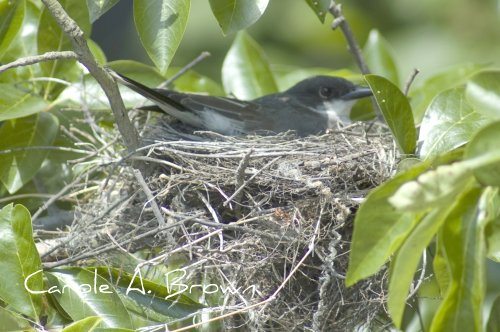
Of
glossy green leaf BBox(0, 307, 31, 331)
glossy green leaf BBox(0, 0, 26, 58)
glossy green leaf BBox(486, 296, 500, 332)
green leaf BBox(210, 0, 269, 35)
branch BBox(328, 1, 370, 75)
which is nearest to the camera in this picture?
glossy green leaf BBox(0, 307, 31, 331)

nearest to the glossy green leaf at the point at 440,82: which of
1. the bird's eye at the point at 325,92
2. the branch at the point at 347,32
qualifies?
the branch at the point at 347,32

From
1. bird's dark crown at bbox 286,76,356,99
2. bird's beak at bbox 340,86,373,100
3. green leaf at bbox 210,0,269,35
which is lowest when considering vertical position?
bird's beak at bbox 340,86,373,100

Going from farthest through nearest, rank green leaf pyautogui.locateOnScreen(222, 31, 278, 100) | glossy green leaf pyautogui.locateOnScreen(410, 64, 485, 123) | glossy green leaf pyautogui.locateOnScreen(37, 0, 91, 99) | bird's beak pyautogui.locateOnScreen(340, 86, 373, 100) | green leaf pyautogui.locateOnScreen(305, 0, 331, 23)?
1. bird's beak pyautogui.locateOnScreen(340, 86, 373, 100)
2. green leaf pyautogui.locateOnScreen(222, 31, 278, 100)
3. glossy green leaf pyautogui.locateOnScreen(410, 64, 485, 123)
4. glossy green leaf pyautogui.locateOnScreen(37, 0, 91, 99)
5. green leaf pyautogui.locateOnScreen(305, 0, 331, 23)

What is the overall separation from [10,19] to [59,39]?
1.07 ft

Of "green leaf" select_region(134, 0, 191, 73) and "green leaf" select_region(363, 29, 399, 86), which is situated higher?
"green leaf" select_region(134, 0, 191, 73)

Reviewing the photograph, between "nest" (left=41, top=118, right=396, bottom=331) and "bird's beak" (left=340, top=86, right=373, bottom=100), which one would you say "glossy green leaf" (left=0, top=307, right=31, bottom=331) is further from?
"bird's beak" (left=340, top=86, right=373, bottom=100)

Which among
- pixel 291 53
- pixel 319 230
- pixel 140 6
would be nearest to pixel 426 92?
pixel 319 230

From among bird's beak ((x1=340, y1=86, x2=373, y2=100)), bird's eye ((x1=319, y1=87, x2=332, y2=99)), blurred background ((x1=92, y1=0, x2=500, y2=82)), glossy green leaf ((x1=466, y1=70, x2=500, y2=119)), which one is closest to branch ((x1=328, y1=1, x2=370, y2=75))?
bird's beak ((x1=340, y1=86, x2=373, y2=100))

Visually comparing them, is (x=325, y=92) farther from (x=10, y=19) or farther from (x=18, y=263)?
(x=18, y=263)

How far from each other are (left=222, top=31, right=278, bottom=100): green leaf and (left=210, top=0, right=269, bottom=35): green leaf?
1.90 meters

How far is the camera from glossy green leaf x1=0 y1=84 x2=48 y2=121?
371cm

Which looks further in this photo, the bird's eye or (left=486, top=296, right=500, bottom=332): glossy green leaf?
the bird's eye

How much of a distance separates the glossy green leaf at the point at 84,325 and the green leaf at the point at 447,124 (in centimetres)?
146

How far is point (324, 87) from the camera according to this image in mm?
5223
